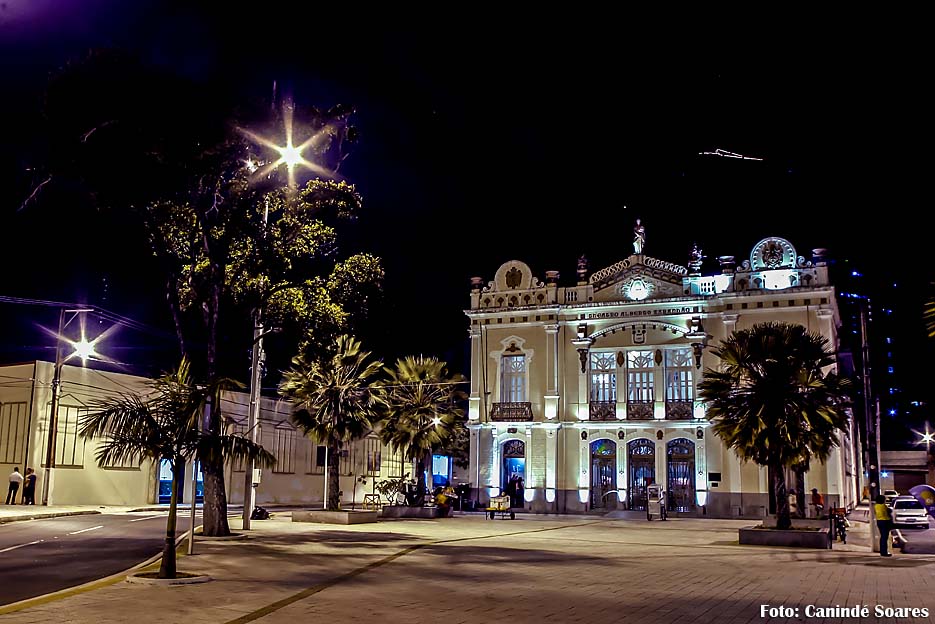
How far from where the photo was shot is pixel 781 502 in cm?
2462

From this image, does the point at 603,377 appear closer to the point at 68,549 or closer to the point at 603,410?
the point at 603,410

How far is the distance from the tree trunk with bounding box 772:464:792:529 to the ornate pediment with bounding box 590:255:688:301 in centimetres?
1820

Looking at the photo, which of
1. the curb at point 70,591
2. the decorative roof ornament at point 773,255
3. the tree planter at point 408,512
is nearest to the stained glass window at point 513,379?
the tree planter at point 408,512

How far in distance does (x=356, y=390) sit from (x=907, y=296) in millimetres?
46345

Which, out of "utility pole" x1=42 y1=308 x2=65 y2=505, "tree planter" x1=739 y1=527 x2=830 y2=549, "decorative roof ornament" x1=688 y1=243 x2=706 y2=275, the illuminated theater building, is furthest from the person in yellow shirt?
"utility pole" x1=42 y1=308 x2=65 y2=505

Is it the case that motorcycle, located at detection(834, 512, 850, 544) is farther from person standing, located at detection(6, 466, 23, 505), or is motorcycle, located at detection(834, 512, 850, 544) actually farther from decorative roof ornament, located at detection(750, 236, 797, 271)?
person standing, located at detection(6, 466, 23, 505)

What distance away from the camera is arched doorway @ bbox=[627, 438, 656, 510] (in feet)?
138

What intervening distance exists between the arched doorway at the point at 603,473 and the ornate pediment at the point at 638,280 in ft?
23.9

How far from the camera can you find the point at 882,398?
247 feet

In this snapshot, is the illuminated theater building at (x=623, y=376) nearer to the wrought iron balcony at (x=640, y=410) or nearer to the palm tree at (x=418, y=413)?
the wrought iron balcony at (x=640, y=410)

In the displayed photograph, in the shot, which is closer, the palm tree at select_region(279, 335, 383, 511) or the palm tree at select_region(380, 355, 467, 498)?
the palm tree at select_region(279, 335, 383, 511)

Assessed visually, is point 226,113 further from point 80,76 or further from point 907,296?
point 907,296

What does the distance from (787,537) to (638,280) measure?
21.1m

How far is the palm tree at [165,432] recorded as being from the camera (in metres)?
13.7
